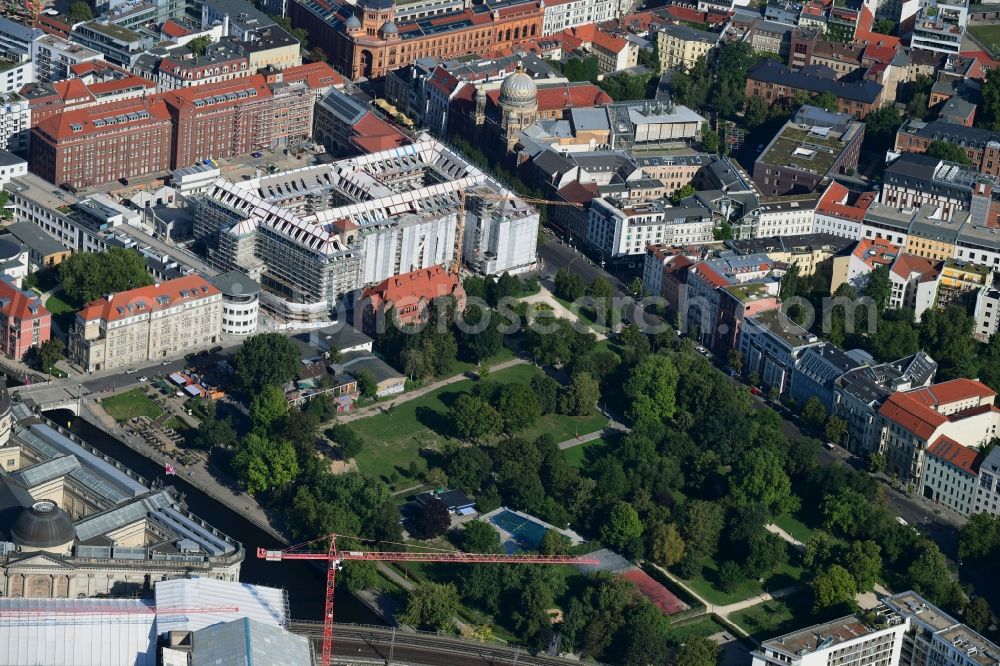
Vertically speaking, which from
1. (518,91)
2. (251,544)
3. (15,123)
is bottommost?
(251,544)

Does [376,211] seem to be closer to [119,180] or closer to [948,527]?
[119,180]

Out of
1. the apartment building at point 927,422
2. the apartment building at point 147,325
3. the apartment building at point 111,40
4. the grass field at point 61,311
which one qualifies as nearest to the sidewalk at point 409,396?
the apartment building at point 147,325

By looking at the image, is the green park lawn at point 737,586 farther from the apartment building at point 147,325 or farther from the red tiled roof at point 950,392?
the apartment building at point 147,325

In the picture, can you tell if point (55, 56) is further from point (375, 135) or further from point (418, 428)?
point (418, 428)

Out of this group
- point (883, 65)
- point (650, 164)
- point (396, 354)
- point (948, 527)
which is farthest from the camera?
point (883, 65)

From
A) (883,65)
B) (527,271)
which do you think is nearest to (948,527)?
(527,271)

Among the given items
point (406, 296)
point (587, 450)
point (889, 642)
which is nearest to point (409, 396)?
point (406, 296)

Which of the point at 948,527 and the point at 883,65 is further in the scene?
the point at 883,65

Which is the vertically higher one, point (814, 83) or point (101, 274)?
point (814, 83)
